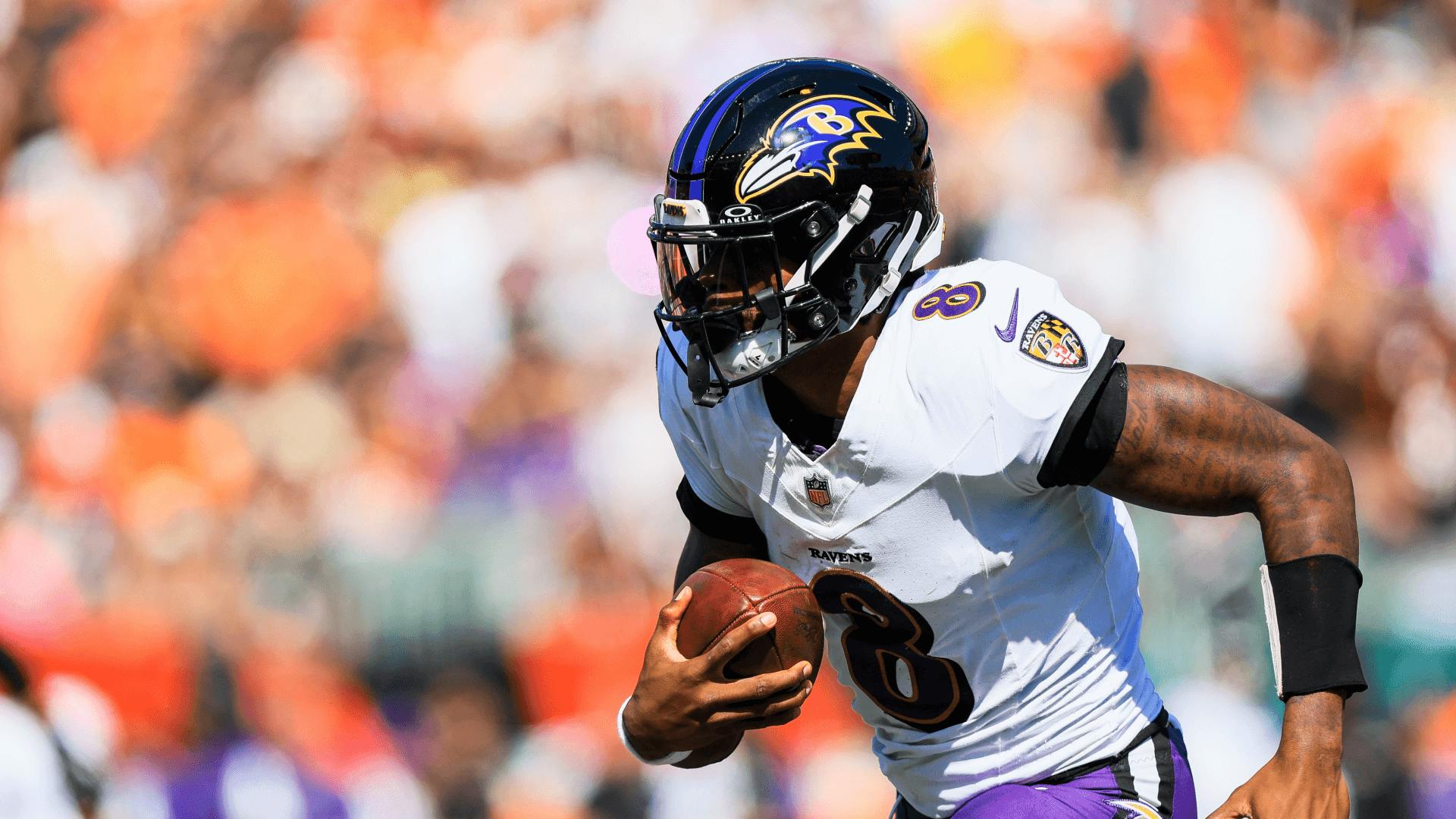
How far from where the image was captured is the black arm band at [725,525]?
2.62m

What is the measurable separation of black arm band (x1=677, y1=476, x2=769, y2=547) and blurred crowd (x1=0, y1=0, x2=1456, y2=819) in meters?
2.27

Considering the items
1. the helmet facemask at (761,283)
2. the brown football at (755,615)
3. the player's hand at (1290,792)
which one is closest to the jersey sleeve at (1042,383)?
the helmet facemask at (761,283)

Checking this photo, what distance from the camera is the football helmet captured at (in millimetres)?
2312

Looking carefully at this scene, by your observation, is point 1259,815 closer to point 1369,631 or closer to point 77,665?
point 1369,631

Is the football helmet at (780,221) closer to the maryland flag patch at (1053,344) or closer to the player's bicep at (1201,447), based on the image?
the maryland flag patch at (1053,344)

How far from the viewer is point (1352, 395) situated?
498cm

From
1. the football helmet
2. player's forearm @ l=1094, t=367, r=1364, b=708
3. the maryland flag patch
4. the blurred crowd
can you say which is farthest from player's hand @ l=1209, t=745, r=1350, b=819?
the blurred crowd

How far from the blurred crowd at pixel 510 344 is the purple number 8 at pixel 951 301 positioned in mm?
2693

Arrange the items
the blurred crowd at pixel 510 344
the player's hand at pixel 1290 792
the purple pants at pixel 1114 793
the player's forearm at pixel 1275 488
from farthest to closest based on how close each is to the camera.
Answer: the blurred crowd at pixel 510 344 → the purple pants at pixel 1114 793 → the player's forearm at pixel 1275 488 → the player's hand at pixel 1290 792

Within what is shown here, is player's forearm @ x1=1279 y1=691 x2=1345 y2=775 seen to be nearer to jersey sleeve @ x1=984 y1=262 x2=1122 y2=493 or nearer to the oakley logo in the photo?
jersey sleeve @ x1=984 y1=262 x2=1122 y2=493

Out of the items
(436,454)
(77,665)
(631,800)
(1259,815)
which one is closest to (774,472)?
(1259,815)

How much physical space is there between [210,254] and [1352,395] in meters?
4.33

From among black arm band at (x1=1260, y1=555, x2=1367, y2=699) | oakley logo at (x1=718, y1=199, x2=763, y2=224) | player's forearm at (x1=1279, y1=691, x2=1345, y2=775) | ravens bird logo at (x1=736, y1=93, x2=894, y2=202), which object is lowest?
player's forearm at (x1=1279, y1=691, x2=1345, y2=775)

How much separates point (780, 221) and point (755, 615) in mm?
638
